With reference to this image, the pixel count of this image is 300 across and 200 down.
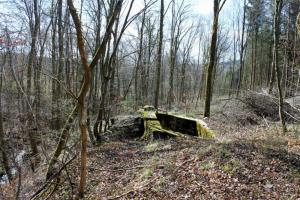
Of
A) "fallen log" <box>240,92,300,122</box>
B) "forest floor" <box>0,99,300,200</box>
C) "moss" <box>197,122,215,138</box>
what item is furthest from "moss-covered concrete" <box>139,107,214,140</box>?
"fallen log" <box>240,92,300,122</box>

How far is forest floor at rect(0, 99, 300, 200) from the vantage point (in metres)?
5.48

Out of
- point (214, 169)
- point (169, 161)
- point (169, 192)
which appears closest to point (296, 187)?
point (214, 169)

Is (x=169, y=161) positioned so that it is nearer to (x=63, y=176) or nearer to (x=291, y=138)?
(x=63, y=176)

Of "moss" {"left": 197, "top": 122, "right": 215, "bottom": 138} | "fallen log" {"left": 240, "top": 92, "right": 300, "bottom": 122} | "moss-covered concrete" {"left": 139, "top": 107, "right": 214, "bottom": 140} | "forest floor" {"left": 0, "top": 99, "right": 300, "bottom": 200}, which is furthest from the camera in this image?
"fallen log" {"left": 240, "top": 92, "right": 300, "bottom": 122}

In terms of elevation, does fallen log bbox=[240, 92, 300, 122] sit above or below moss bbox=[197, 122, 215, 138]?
above

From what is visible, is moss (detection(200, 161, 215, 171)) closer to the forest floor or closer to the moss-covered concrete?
the forest floor

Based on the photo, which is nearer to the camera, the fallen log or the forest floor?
the forest floor

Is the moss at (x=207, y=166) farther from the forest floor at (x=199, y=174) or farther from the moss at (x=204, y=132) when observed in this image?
the moss at (x=204, y=132)

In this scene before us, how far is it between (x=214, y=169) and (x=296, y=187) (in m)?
1.62

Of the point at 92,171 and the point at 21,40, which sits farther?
the point at 21,40

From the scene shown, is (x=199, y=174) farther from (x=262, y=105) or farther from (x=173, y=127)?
(x=262, y=105)

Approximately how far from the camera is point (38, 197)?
6473 millimetres

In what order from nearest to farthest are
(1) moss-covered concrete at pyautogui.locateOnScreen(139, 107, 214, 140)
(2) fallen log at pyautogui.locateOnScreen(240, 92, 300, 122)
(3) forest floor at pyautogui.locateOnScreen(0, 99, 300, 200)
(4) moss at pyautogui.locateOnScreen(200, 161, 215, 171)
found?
(3) forest floor at pyautogui.locateOnScreen(0, 99, 300, 200)
(4) moss at pyautogui.locateOnScreen(200, 161, 215, 171)
(1) moss-covered concrete at pyautogui.locateOnScreen(139, 107, 214, 140)
(2) fallen log at pyautogui.locateOnScreen(240, 92, 300, 122)

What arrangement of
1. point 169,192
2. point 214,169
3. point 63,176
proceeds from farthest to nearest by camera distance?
1. point 63,176
2. point 214,169
3. point 169,192
